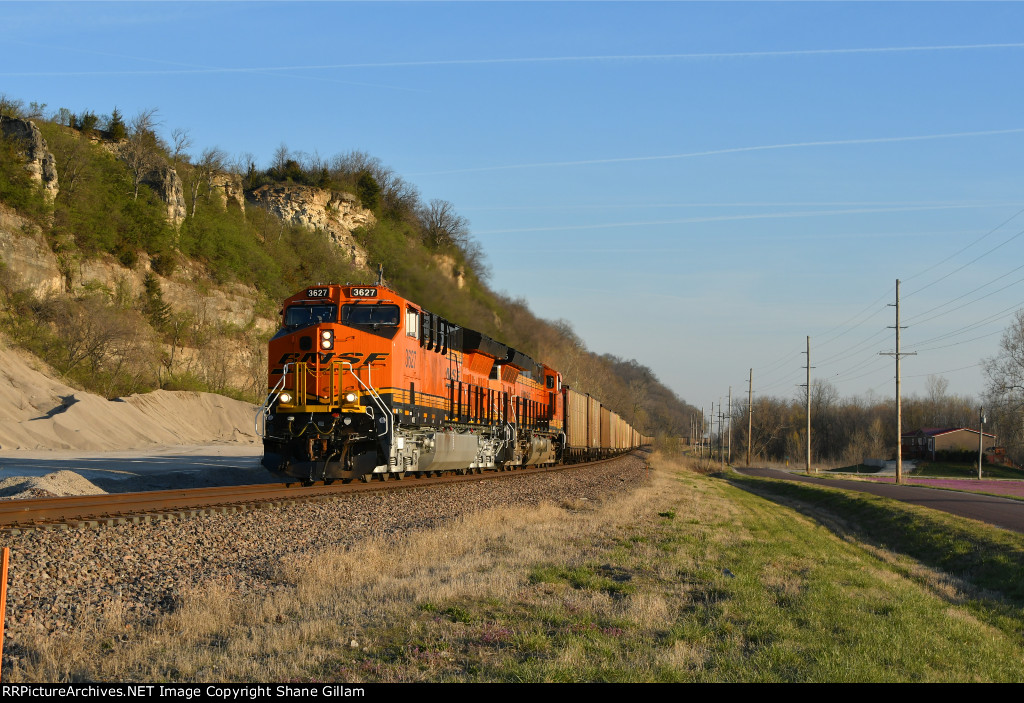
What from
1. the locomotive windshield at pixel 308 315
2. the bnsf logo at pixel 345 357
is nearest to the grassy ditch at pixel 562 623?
the bnsf logo at pixel 345 357

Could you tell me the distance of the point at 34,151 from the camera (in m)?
47.0

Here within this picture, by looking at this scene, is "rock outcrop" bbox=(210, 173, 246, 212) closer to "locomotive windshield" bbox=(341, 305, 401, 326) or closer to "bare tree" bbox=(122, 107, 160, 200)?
"bare tree" bbox=(122, 107, 160, 200)

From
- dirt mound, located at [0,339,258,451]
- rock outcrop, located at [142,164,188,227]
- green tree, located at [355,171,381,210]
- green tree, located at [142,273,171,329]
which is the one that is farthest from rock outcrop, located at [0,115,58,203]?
green tree, located at [355,171,381,210]

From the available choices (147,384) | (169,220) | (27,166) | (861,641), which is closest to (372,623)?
(861,641)

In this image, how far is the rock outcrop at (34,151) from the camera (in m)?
46.8

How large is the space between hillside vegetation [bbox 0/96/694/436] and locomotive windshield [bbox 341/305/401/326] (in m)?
29.2

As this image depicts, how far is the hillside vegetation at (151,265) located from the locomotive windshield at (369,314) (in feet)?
95.9

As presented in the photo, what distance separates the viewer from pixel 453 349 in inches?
926

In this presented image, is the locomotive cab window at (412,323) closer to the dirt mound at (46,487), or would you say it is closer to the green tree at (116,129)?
the dirt mound at (46,487)

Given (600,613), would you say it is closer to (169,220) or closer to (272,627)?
(272,627)

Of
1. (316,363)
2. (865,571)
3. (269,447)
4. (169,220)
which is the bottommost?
(865,571)

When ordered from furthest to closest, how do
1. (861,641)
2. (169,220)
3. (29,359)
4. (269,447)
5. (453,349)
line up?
(169,220), (29,359), (453,349), (269,447), (861,641)

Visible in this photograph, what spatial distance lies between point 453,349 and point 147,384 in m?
29.5

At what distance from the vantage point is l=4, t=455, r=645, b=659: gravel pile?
7754 mm
